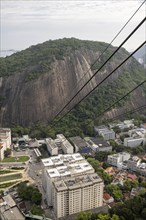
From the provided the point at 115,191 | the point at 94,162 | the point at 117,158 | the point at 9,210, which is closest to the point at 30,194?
the point at 9,210

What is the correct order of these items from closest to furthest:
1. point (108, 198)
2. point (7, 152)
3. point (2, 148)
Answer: point (108, 198) → point (2, 148) → point (7, 152)

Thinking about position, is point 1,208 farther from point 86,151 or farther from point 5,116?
point 5,116

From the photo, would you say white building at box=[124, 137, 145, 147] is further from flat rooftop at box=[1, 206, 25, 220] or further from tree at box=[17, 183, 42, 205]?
flat rooftop at box=[1, 206, 25, 220]

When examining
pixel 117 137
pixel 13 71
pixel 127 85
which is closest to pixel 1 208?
pixel 117 137

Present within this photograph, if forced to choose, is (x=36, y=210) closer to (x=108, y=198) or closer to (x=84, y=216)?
(x=84, y=216)

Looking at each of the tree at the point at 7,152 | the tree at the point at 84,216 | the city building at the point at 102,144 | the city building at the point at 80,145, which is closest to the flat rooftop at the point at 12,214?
the tree at the point at 84,216

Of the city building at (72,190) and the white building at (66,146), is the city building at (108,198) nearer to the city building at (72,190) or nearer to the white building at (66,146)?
the city building at (72,190)
